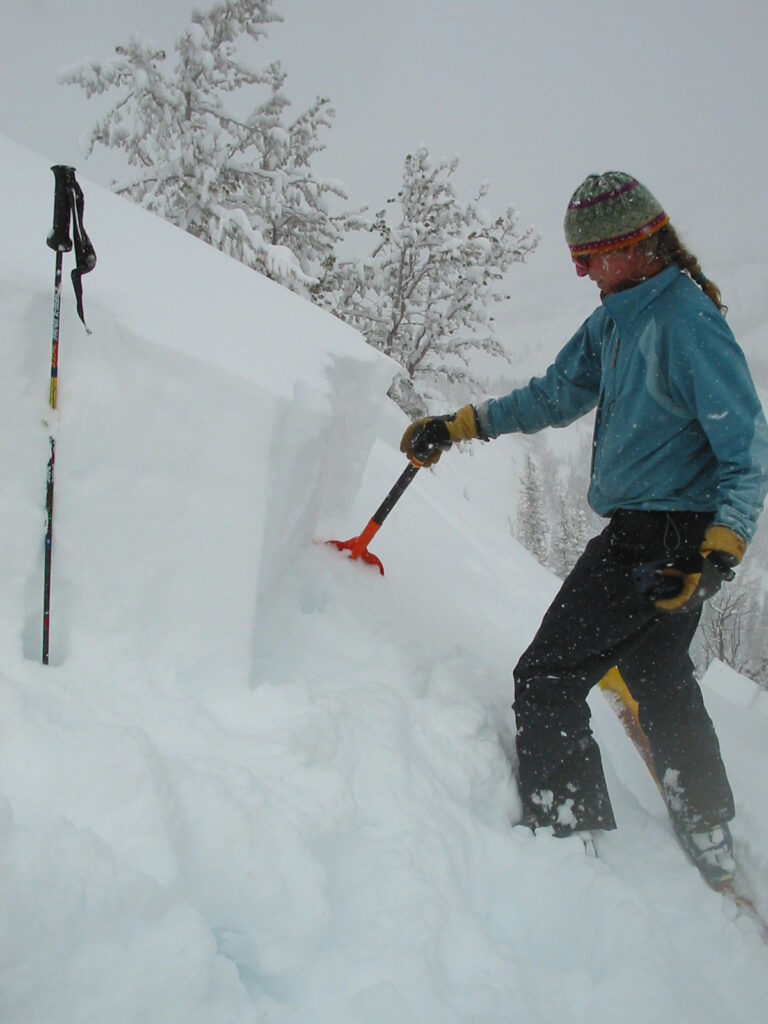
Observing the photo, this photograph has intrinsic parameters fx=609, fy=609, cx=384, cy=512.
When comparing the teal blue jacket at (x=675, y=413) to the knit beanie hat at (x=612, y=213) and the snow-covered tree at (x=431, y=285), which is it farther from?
the snow-covered tree at (x=431, y=285)

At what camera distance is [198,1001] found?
1110 millimetres

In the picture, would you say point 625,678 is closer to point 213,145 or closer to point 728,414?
point 728,414

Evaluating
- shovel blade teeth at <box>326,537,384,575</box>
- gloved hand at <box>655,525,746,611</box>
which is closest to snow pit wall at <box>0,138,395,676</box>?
shovel blade teeth at <box>326,537,384,575</box>

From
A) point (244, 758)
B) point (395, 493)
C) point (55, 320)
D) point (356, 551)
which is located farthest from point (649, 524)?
point (55, 320)

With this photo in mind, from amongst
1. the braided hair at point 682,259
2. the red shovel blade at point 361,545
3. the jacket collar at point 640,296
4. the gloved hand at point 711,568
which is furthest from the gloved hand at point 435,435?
the gloved hand at point 711,568

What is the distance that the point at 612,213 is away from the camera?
1.94 metres

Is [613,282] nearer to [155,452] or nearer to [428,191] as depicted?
Result: [155,452]

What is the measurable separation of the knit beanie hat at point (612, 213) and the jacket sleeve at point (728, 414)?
1.21ft

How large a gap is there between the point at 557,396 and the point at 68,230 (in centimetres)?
184

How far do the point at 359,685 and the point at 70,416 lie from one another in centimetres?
129

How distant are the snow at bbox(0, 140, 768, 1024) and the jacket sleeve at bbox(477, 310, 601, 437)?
73 cm

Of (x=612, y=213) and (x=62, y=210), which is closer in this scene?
(x=62, y=210)

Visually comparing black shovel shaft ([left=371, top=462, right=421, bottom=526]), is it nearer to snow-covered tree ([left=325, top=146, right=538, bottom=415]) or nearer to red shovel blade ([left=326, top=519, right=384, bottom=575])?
red shovel blade ([left=326, top=519, right=384, bottom=575])

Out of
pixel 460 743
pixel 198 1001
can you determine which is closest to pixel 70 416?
pixel 198 1001
